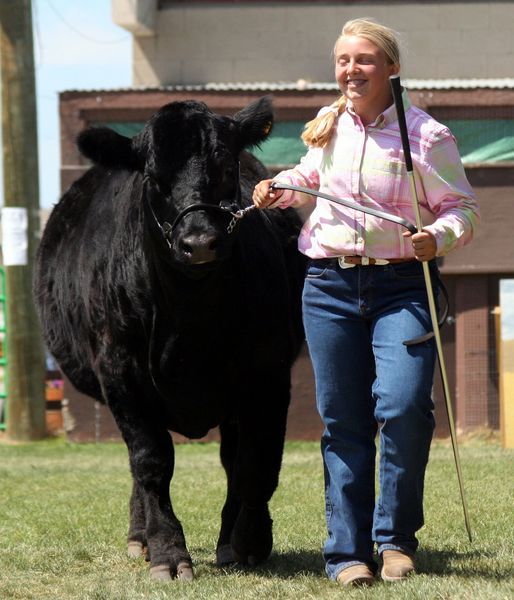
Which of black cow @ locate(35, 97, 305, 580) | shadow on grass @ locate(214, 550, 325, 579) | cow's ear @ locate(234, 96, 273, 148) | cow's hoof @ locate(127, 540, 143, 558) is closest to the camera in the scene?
black cow @ locate(35, 97, 305, 580)

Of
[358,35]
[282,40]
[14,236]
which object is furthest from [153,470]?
[282,40]

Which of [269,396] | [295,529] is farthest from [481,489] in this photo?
[269,396]

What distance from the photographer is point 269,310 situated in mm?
6336

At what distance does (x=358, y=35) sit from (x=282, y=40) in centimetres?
1371

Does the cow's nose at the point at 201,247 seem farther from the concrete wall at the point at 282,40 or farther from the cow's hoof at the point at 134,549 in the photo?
the concrete wall at the point at 282,40

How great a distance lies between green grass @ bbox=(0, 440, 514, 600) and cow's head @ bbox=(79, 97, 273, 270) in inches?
55.9

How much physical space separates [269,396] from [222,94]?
10.6m

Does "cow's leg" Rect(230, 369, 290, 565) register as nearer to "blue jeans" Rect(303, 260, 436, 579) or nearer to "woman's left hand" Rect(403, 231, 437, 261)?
"blue jeans" Rect(303, 260, 436, 579)

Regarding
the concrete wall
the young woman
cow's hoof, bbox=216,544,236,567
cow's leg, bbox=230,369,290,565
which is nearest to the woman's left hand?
the young woman

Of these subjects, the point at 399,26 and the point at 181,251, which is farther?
the point at 399,26

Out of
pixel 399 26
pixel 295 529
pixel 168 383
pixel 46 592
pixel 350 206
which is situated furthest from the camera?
pixel 399 26

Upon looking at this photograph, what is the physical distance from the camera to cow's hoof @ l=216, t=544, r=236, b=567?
6461mm

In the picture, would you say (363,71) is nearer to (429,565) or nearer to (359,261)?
(359,261)

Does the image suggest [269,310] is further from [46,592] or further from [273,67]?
[273,67]
